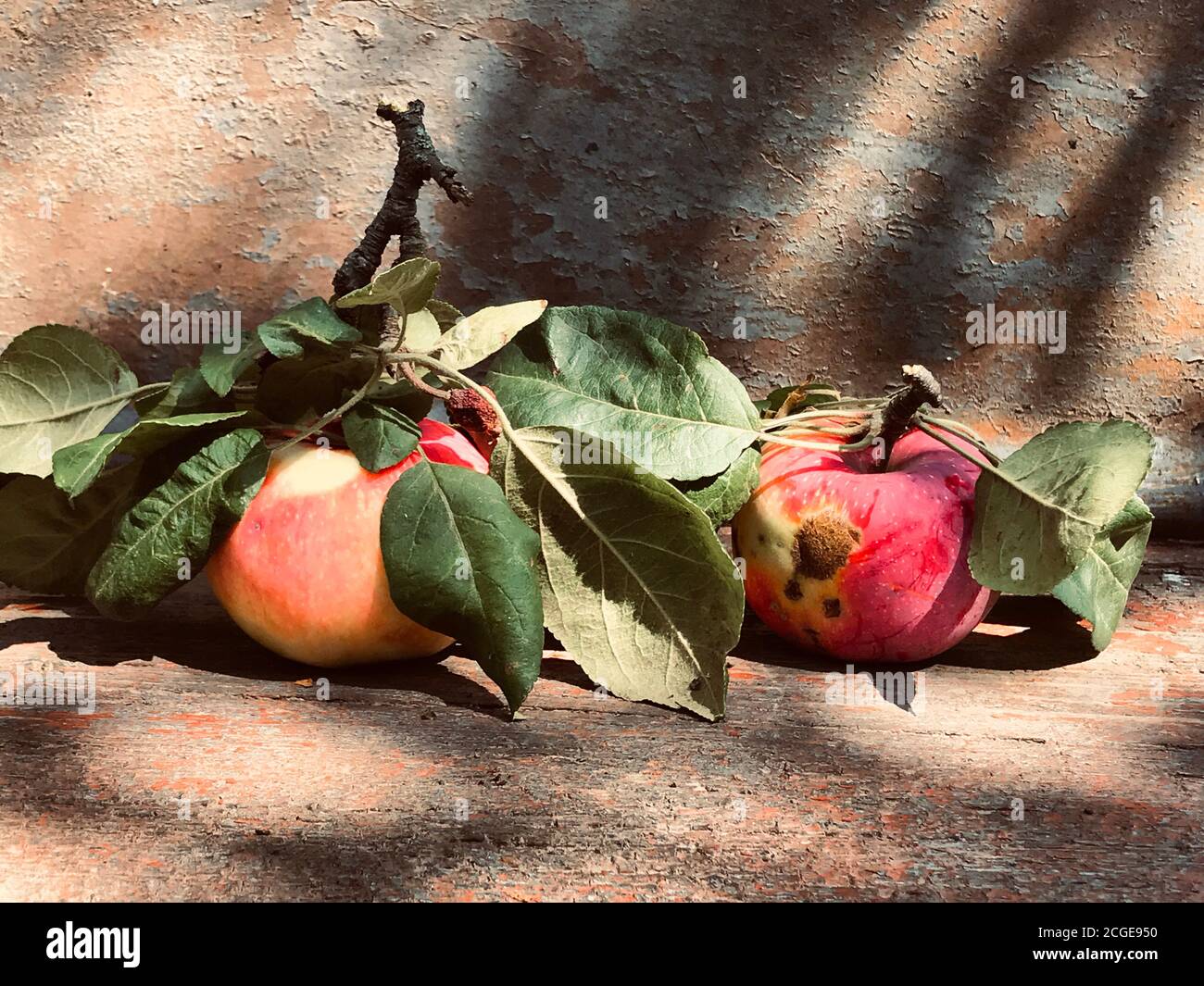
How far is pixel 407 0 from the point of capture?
4.63ft

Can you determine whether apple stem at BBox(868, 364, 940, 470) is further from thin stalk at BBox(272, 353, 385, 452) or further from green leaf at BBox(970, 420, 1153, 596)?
thin stalk at BBox(272, 353, 385, 452)

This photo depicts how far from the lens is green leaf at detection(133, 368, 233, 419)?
1005 millimetres

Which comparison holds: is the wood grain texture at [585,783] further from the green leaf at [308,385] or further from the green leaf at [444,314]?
the green leaf at [444,314]

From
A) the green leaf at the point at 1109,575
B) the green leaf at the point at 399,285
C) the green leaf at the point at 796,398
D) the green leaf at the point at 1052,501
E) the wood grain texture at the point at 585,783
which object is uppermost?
the green leaf at the point at 399,285

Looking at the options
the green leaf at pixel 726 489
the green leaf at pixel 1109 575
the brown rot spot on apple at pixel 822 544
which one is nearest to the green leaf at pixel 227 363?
the green leaf at pixel 726 489

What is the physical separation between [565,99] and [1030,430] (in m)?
0.76

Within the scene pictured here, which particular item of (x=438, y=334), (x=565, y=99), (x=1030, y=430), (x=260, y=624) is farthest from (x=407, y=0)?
(x=1030, y=430)

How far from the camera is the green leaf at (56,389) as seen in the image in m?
1.04

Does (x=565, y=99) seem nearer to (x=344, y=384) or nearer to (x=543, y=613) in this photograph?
(x=344, y=384)

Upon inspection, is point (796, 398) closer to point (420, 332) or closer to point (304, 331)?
point (420, 332)

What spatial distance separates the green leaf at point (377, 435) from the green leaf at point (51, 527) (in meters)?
0.22

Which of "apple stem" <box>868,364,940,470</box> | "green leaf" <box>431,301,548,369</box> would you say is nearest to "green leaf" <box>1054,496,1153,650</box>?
"apple stem" <box>868,364,940,470</box>

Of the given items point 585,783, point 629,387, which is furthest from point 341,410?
point 585,783

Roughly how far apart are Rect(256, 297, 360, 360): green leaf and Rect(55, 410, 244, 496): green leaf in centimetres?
7
